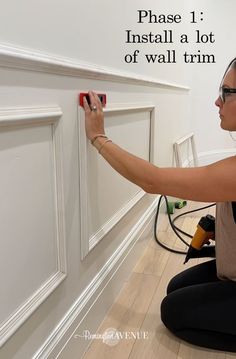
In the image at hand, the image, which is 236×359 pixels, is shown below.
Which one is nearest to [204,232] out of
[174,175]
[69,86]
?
[174,175]

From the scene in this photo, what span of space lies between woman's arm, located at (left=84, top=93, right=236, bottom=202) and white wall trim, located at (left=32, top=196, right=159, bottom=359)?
42 centimetres

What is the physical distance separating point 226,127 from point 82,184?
1.49ft

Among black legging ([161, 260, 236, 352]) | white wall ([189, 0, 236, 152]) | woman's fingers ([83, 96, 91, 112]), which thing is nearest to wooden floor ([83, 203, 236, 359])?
Answer: black legging ([161, 260, 236, 352])

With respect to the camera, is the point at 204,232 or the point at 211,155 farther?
the point at 211,155

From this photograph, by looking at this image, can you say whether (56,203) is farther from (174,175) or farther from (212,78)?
(212,78)

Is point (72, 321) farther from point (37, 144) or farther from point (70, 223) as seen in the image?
point (37, 144)

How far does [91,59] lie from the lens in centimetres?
107

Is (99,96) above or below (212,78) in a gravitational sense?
below

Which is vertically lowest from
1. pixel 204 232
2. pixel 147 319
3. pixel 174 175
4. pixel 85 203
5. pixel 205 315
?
pixel 147 319

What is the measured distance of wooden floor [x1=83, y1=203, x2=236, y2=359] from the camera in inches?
44.3

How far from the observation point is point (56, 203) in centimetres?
94

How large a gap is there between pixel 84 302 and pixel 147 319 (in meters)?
0.30

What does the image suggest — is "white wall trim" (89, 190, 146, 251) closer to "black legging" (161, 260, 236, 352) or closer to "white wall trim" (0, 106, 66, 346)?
"white wall trim" (0, 106, 66, 346)

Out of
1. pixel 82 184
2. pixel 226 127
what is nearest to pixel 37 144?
pixel 82 184
